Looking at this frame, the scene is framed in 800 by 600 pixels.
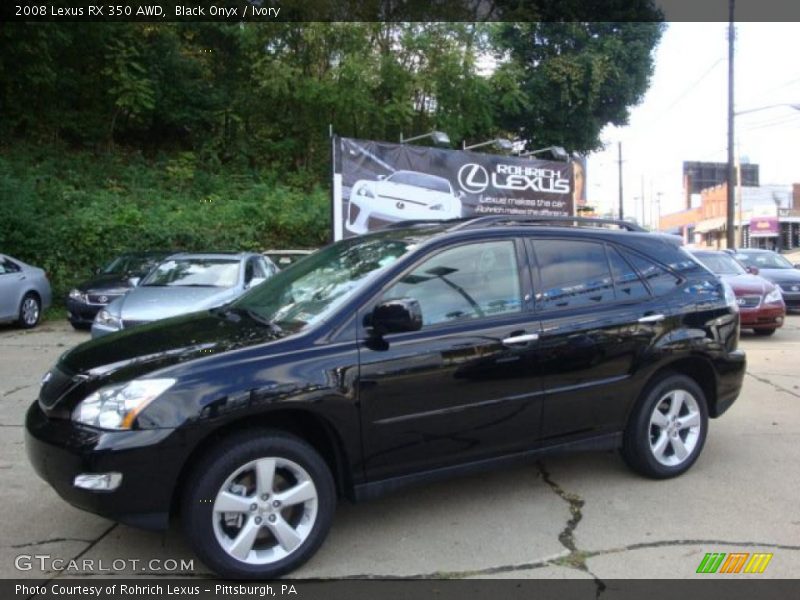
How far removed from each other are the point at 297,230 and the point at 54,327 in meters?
6.86

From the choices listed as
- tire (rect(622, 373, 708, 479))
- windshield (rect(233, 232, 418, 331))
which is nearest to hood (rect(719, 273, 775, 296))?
tire (rect(622, 373, 708, 479))

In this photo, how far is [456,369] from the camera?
3943 millimetres

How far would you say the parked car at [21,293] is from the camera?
1198 centimetres

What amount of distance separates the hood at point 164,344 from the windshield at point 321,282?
0.56 feet

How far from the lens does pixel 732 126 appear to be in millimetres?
25516

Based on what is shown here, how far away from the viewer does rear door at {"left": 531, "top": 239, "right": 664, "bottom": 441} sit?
433 cm

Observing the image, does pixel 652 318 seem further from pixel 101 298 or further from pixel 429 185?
pixel 429 185

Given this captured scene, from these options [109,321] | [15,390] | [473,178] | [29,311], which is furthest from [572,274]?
[473,178]

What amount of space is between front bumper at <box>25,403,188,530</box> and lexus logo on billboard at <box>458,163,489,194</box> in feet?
51.6

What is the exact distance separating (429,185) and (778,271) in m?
8.02

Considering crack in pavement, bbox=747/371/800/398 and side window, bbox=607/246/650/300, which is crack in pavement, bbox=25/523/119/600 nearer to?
side window, bbox=607/246/650/300

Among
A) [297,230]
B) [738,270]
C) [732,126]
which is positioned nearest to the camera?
[738,270]

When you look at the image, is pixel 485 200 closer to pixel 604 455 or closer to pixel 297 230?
pixel 297 230

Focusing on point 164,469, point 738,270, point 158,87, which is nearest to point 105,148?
point 158,87
